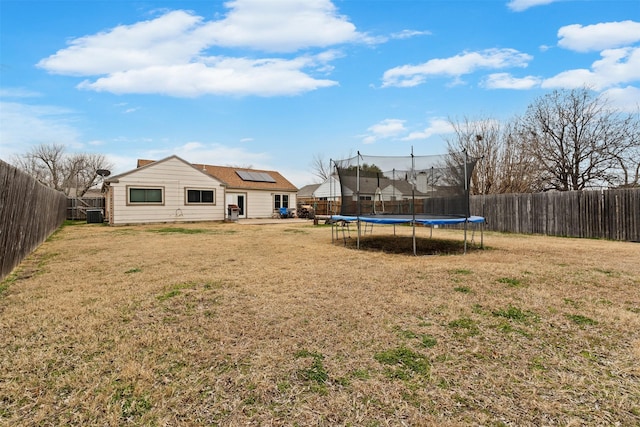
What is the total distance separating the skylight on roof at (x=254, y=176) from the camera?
1993cm

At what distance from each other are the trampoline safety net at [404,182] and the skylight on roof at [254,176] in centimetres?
1208

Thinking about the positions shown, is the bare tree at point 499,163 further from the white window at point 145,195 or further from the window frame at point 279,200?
the white window at point 145,195

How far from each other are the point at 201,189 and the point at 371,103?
9.17 metres

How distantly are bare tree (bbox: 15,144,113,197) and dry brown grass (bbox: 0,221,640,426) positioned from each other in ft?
126

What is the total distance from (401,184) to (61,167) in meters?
40.7

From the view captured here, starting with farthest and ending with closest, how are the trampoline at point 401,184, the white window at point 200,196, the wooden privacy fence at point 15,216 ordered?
1. the white window at point 200,196
2. the trampoline at point 401,184
3. the wooden privacy fence at point 15,216

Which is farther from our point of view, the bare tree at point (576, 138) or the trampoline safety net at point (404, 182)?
the bare tree at point (576, 138)

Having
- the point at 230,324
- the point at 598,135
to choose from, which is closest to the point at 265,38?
the point at 230,324

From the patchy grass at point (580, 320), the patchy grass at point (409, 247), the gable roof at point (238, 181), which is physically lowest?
the patchy grass at point (580, 320)

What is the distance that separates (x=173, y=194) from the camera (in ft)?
50.4

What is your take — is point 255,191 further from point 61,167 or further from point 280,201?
point 61,167

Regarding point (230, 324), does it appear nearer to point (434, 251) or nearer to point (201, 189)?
point (434, 251)

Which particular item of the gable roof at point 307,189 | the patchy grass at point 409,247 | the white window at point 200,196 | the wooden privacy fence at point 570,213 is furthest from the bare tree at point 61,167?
the wooden privacy fence at point 570,213

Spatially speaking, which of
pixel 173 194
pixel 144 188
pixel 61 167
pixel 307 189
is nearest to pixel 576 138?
pixel 173 194
